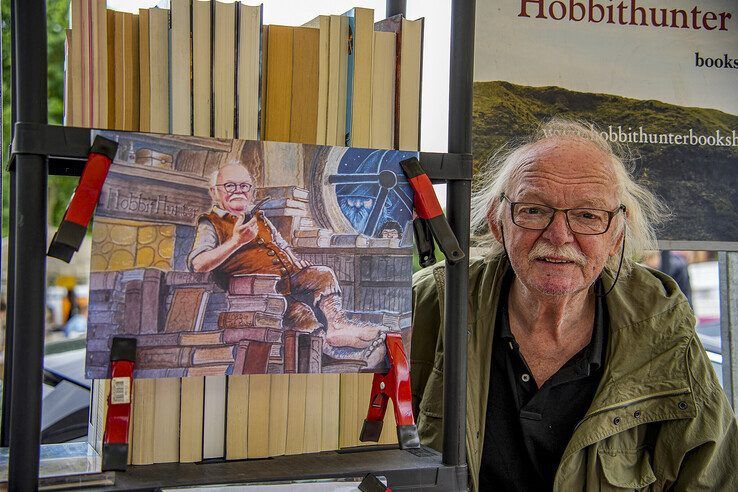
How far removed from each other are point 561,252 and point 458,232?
78cm

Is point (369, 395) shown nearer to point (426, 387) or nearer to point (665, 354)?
point (426, 387)

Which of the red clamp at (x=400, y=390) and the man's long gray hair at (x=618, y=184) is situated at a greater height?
the man's long gray hair at (x=618, y=184)

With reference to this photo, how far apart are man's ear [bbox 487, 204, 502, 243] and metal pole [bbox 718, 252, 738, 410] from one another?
0.63 metres

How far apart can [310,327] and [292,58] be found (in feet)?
1.30

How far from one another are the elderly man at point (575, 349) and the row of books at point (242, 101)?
724 millimetres

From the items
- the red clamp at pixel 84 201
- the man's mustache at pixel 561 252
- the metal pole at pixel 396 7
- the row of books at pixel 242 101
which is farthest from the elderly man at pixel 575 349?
the red clamp at pixel 84 201

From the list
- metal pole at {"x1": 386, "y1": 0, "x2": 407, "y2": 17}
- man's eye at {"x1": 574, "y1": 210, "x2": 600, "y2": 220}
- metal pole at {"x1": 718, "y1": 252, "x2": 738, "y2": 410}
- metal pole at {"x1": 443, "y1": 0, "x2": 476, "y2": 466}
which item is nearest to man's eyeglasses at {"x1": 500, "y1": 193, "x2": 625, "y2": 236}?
man's eye at {"x1": 574, "y1": 210, "x2": 600, "y2": 220}

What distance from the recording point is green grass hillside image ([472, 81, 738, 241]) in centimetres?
204

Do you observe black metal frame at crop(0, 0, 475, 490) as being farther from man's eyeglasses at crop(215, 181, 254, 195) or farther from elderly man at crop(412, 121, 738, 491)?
elderly man at crop(412, 121, 738, 491)

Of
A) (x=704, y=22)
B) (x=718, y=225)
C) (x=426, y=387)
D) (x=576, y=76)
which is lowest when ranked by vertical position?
(x=426, y=387)

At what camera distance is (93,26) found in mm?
1015

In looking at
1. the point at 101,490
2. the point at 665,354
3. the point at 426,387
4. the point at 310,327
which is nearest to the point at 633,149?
the point at 665,354

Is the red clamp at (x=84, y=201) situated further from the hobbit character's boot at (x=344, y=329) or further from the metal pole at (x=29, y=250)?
the hobbit character's boot at (x=344, y=329)

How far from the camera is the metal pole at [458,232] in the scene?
3.72 feet
